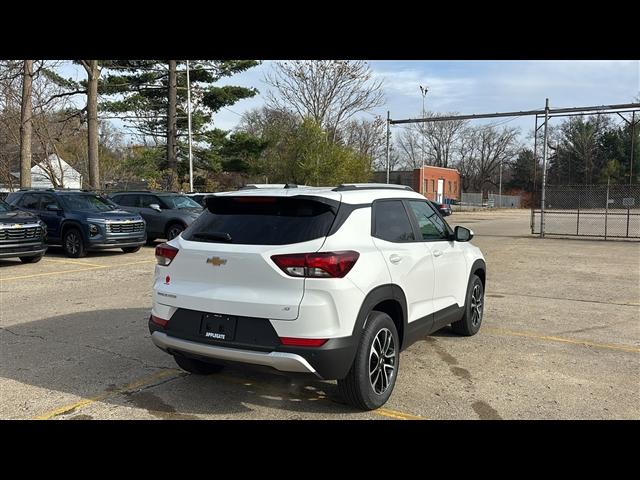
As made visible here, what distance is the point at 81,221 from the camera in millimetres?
13500

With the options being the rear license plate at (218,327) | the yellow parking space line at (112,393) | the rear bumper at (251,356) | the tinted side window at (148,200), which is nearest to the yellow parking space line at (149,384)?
the yellow parking space line at (112,393)

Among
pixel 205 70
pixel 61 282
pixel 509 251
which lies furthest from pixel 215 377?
pixel 205 70

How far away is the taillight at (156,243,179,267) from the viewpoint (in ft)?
14.0

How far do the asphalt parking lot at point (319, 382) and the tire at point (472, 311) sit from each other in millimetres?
117

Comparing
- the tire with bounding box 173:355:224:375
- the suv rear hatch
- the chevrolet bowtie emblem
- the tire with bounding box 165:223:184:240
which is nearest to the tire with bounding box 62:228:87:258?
the tire with bounding box 165:223:184:240

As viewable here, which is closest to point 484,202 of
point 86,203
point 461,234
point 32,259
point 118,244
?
point 86,203

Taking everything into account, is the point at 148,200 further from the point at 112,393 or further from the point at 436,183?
the point at 436,183

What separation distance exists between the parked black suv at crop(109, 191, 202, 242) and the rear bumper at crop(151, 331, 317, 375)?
12252 mm

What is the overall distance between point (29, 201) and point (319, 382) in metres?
13.0

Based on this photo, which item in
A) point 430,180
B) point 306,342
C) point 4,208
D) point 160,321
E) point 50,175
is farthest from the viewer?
point 430,180

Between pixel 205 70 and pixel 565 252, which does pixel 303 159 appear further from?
pixel 565 252

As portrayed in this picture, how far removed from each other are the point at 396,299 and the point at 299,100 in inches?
1363

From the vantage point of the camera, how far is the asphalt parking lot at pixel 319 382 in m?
4.14

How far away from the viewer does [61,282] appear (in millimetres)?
9859
